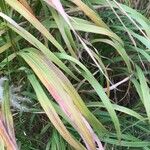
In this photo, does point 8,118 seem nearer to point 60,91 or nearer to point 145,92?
point 60,91

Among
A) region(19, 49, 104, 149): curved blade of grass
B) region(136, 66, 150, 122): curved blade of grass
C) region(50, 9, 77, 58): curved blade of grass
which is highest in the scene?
region(50, 9, 77, 58): curved blade of grass

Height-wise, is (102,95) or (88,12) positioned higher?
(88,12)

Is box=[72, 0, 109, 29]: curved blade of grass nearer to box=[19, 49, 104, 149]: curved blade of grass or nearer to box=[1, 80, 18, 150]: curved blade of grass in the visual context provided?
box=[19, 49, 104, 149]: curved blade of grass

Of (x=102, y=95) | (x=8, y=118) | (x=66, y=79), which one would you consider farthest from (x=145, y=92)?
(x=8, y=118)

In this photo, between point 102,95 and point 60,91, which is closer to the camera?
point 60,91

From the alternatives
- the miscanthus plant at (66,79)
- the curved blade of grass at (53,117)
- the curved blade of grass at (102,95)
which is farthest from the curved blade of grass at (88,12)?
the curved blade of grass at (53,117)

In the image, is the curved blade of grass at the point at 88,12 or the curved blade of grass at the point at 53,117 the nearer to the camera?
the curved blade of grass at the point at 53,117

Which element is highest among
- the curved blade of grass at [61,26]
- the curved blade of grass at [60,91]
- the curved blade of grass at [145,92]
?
the curved blade of grass at [61,26]

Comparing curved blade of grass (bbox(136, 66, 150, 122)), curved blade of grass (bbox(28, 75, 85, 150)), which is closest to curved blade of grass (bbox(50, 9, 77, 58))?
curved blade of grass (bbox(28, 75, 85, 150))

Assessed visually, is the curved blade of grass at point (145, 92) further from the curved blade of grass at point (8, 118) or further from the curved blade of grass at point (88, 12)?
the curved blade of grass at point (8, 118)
